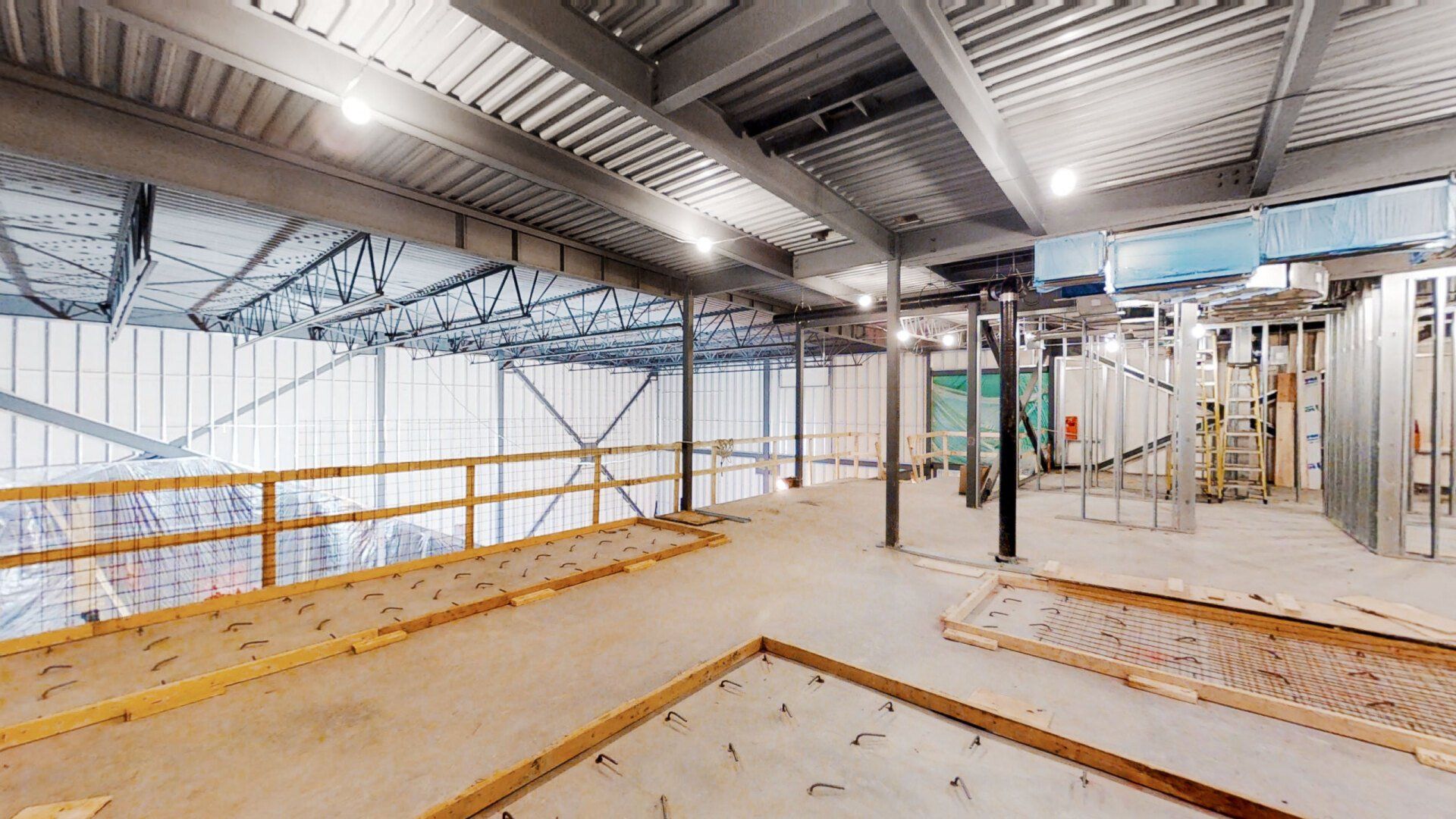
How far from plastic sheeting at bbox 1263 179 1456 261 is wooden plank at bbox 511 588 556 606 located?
807cm

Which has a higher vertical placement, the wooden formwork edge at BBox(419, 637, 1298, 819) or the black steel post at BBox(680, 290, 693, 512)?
the black steel post at BBox(680, 290, 693, 512)

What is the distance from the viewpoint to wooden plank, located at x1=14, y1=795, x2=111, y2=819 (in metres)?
2.40

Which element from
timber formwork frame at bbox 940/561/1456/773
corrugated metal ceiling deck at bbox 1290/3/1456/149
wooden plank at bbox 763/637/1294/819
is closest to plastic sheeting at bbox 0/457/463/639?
wooden plank at bbox 763/637/1294/819

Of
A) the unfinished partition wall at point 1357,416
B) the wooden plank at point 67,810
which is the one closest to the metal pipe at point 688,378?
the wooden plank at point 67,810

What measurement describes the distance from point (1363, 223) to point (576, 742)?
7.89 meters

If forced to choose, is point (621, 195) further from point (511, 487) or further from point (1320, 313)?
point (511, 487)

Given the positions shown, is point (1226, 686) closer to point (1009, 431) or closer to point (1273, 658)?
point (1273, 658)

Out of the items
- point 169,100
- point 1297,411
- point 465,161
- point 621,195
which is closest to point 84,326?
point 169,100

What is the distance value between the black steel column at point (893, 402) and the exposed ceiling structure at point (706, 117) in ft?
1.33

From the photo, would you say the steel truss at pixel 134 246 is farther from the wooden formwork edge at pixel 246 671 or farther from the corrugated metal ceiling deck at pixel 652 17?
the corrugated metal ceiling deck at pixel 652 17

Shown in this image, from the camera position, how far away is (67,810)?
8.02 feet

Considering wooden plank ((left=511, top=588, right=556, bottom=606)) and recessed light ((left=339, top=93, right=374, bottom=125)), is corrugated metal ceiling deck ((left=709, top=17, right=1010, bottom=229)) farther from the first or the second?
wooden plank ((left=511, top=588, right=556, bottom=606))

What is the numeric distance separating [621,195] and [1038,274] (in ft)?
16.9

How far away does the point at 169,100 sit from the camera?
14.7 ft
